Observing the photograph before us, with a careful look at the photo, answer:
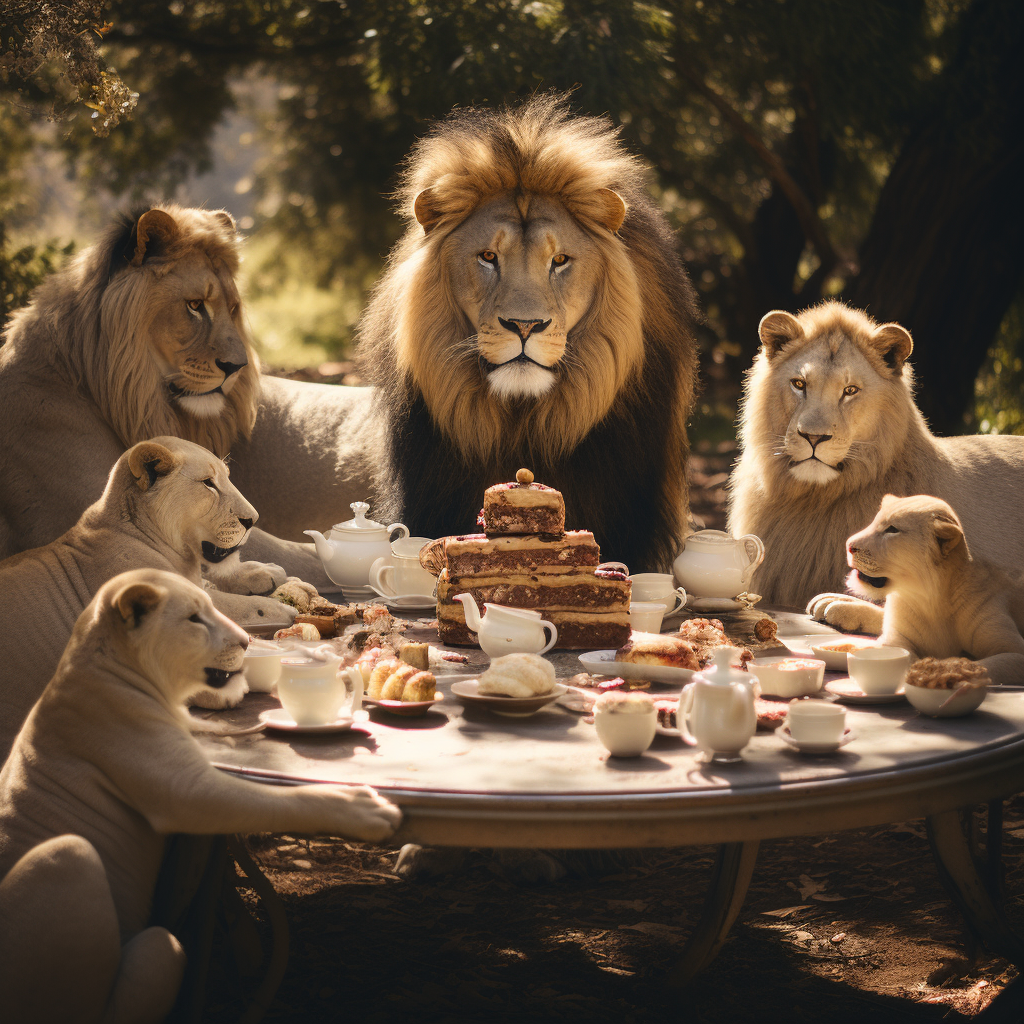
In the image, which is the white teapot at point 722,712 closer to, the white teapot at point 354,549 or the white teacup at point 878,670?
the white teacup at point 878,670

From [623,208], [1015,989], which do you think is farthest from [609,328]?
[1015,989]

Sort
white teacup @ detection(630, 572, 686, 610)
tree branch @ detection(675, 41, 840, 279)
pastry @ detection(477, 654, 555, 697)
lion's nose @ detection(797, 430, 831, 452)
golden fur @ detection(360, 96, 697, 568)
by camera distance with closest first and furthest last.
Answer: pastry @ detection(477, 654, 555, 697)
white teacup @ detection(630, 572, 686, 610)
lion's nose @ detection(797, 430, 831, 452)
golden fur @ detection(360, 96, 697, 568)
tree branch @ detection(675, 41, 840, 279)

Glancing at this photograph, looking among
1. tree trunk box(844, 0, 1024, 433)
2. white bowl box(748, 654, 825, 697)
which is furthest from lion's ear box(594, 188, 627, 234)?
tree trunk box(844, 0, 1024, 433)

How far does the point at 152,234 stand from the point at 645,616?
2.12 meters

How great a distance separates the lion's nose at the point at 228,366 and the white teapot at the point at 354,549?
0.71 meters

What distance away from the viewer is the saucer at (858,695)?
258 cm

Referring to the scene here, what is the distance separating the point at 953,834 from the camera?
2471 mm

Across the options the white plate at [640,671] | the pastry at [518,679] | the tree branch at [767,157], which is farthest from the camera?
the tree branch at [767,157]

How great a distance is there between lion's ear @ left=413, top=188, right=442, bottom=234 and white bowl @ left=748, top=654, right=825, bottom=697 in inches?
85.4

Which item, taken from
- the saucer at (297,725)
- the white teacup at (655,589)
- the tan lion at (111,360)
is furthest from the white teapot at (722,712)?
the tan lion at (111,360)

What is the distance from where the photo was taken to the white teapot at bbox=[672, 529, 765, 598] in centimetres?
357

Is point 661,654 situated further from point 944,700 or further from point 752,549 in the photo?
point 752,549

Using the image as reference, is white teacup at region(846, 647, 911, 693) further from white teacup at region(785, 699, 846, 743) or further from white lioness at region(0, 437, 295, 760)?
white lioness at region(0, 437, 295, 760)

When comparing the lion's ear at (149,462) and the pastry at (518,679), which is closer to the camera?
the pastry at (518,679)
